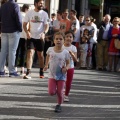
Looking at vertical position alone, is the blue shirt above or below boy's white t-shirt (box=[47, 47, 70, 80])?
above

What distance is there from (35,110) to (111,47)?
9615 millimetres

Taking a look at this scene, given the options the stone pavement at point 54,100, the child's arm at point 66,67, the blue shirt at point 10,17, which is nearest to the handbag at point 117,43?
the stone pavement at point 54,100

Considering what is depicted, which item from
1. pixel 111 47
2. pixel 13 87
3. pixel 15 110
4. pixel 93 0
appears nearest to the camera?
pixel 15 110

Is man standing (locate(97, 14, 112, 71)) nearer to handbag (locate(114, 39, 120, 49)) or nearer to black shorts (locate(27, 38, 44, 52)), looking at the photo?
handbag (locate(114, 39, 120, 49))

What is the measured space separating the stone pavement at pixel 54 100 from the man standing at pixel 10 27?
0.66 m

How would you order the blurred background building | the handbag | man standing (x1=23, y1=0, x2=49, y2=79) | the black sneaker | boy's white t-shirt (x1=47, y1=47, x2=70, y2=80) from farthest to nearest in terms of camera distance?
the blurred background building < the handbag < man standing (x1=23, y1=0, x2=49, y2=79) < boy's white t-shirt (x1=47, y1=47, x2=70, y2=80) < the black sneaker

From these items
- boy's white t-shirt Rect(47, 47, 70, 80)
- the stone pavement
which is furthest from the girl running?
the stone pavement

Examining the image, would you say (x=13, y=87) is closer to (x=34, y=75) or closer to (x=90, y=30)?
(x=34, y=75)

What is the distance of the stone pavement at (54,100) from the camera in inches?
380

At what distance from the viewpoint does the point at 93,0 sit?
1474 inches

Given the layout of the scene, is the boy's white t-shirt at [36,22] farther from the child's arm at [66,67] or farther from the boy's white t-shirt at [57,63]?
the boy's white t-shirt at [57,63]

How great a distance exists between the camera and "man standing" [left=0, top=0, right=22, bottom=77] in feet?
47.2

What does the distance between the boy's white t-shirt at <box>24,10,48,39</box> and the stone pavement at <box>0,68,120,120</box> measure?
116 cm

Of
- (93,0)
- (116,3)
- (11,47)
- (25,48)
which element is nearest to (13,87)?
(11,47)
